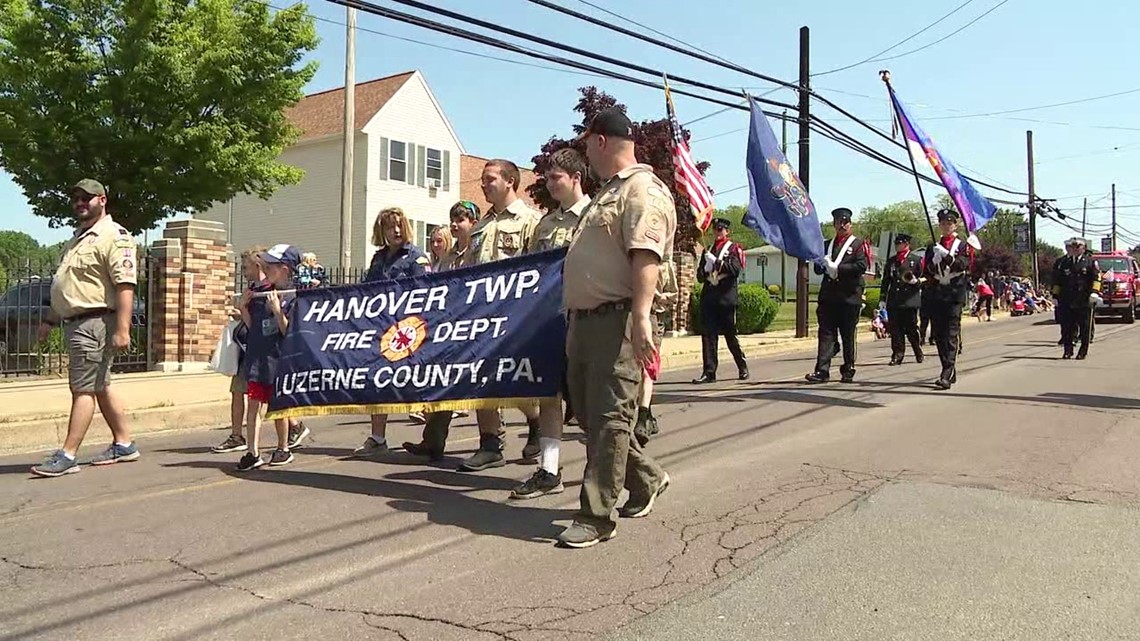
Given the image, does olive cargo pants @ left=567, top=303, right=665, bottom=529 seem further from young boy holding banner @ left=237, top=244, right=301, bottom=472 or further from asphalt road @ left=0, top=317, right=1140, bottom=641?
young boy holding banner @ left=237, top=244, right=301, bottom=472

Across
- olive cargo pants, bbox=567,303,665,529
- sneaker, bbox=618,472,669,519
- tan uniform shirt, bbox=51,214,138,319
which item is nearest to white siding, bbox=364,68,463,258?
tan uniform shirt, bbox=51,214,138,319

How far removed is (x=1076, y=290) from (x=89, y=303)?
14.3m

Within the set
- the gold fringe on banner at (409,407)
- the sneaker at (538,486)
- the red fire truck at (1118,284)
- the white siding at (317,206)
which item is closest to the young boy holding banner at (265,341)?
the gold fringe on banner at (409,407)

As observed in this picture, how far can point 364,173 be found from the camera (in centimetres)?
3259

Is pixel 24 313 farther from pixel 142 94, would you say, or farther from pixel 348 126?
pixel 348 126

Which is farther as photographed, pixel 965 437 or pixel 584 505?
pixel 965 437

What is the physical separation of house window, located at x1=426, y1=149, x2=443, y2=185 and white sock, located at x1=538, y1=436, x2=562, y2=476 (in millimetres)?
30709

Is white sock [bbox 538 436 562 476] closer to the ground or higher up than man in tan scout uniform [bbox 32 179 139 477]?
closer to the ground

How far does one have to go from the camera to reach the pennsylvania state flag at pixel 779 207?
10.4m

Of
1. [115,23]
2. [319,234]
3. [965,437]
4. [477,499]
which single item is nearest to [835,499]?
[477,499]

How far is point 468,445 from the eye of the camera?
7.38m

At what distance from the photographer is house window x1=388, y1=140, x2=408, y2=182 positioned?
3338 centimetres

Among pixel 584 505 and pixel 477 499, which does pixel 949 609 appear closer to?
pixel 584 505

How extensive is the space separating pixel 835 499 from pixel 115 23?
1788 centimetres
